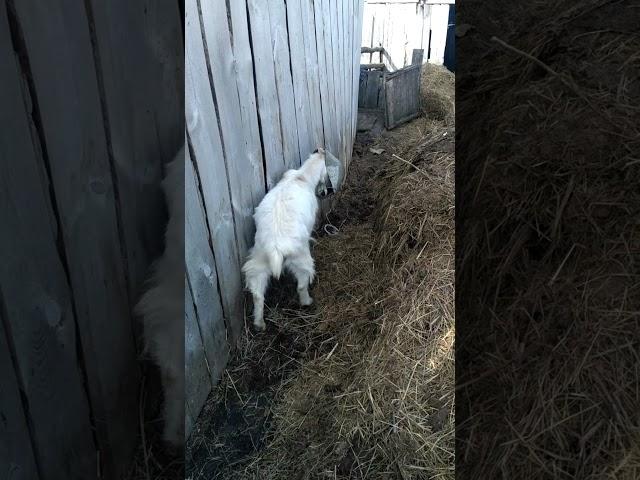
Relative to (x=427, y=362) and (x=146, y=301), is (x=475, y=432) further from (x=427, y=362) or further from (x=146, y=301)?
(x=146, y=301)

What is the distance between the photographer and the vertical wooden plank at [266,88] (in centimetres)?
84

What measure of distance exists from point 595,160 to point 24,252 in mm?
808

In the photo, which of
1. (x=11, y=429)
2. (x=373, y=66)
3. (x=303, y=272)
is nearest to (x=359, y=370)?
(x=303, y=272)

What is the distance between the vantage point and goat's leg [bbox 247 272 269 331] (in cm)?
81

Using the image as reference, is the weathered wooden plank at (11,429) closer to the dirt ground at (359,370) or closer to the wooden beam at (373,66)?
the dirt ground at (359,370)

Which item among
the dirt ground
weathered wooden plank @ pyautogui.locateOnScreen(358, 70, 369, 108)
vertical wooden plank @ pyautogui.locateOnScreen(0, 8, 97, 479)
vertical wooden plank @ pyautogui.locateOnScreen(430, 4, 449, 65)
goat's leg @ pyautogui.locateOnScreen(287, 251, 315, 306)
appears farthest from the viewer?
weathered wooden plank @ pyautogui.locateOnScreen(358, 70, 369, 108)

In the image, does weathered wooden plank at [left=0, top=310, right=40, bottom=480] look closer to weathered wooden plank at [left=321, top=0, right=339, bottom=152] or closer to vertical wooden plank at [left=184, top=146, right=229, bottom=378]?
vertical wooden plank at [left=184, top=146, right=229, bottom=378]

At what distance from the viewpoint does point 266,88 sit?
92 cm

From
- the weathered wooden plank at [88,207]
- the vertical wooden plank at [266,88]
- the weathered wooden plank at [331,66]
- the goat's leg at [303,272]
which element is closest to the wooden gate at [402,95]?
the weathered wooden plank at [331,66]

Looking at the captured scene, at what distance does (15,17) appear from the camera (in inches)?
18.4

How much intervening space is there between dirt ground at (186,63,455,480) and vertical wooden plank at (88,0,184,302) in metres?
0.23

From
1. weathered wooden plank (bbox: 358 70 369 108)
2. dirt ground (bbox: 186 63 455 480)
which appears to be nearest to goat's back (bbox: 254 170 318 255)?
dirt ground (bbox: 186 63 455 480)

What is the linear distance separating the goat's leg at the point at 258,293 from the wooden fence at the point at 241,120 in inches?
1.2

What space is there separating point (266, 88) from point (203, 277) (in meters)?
0.38
